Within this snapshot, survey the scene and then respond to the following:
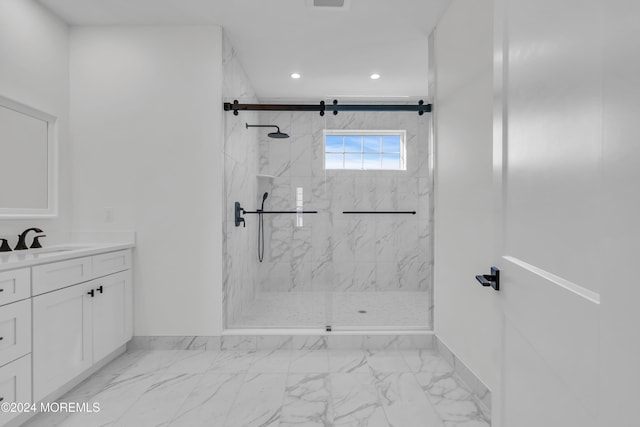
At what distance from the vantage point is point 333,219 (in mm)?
2982

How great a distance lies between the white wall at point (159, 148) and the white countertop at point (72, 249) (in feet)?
0.43

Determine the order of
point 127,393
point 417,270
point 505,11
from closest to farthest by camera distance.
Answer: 1. point 505,11
2. point 127,393
3. point 417,270

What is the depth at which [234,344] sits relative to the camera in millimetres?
2762

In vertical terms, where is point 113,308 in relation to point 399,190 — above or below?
below

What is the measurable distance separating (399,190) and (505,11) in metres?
1.96

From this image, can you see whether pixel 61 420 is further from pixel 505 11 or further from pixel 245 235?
pixel 505 11

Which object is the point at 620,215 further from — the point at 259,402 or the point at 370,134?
the point at 370,134

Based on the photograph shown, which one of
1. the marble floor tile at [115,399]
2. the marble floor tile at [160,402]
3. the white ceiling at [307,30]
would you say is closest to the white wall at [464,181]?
the white ceiling at [307,30]

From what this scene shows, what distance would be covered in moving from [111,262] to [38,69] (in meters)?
1.50

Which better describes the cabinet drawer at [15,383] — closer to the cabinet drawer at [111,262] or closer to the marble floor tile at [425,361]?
the cabinet drawer at [111,262]

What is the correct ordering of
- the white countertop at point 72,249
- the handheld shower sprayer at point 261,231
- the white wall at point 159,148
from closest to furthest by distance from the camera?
the white countertop at point 72,249
the white wall at point 159,148
the handheld shower sprayer at point 261,231

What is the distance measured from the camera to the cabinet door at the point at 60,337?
1.80 meters

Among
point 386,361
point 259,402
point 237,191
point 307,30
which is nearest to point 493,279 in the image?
point 259,402

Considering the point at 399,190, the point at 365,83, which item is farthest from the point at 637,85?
the point at 365,83
